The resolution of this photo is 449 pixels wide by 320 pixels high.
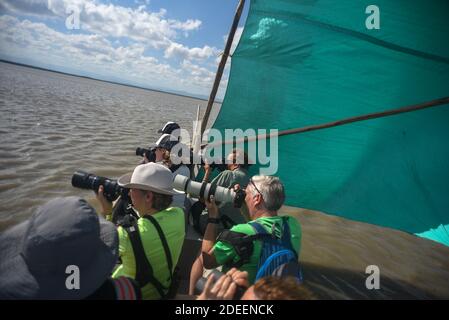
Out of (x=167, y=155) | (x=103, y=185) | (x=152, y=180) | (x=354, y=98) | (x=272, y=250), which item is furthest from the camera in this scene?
(x=167, y=155)

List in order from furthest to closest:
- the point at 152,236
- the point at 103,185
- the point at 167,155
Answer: the point at 167,155 → the point at 103,185 → the point at 152,236

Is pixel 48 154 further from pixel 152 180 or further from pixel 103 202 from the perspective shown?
pixel 152 180

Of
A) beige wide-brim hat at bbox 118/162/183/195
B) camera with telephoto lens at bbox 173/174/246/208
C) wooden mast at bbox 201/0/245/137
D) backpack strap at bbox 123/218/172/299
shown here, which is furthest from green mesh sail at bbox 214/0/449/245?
backpack strap at bbox 123/218/172/299

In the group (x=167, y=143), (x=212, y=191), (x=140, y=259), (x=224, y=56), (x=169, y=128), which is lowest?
(x=140, y=259)

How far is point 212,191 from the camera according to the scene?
2744 mm

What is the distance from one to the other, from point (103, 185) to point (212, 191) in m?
1.07

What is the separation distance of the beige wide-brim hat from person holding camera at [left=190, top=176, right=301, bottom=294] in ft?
2.08

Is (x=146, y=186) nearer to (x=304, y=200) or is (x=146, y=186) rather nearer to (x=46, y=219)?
(x=46, y=219)

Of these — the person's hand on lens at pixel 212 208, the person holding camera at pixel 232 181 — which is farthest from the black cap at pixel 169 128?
the person's hand on lens at pixel 212 208

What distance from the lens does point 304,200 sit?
4008 millimetres

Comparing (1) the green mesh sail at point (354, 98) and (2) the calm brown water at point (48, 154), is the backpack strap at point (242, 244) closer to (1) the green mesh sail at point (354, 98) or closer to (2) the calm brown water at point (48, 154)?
(1) the green mesh sail at point (354, 98)

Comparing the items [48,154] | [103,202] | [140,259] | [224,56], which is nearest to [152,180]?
[140,259]

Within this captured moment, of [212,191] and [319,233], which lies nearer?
[212,191]

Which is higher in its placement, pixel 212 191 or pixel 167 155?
pixel 167 155
